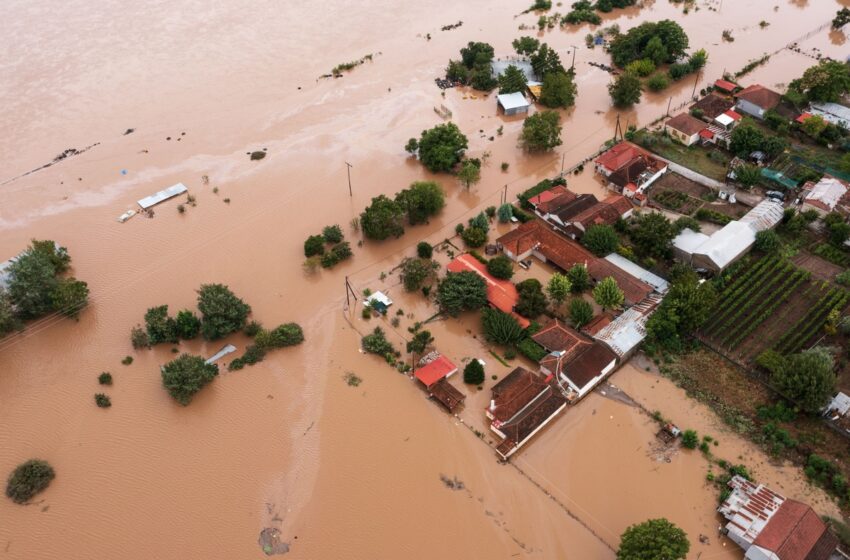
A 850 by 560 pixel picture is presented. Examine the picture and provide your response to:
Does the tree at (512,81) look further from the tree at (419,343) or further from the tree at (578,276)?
the tree at (419,343)

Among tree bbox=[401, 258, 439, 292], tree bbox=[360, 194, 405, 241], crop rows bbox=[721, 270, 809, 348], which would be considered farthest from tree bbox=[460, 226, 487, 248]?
crop rows bbox=[721, 270, 809, 348]

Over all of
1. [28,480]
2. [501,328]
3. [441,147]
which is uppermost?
[441,147]

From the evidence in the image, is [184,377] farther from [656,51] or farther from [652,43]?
[652,43]

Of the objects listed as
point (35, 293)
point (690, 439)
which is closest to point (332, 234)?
point (35, 293)

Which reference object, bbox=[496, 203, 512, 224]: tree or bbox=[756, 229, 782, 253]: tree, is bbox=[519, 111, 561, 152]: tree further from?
bbox=[756, 229, 782, 253]: tree

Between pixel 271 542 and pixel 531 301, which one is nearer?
pixel 271 542

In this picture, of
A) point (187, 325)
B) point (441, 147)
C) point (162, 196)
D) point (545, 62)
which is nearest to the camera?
point (187, 325)

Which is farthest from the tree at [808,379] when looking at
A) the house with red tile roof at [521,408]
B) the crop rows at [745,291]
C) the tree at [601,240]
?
the tree at [601,240]
